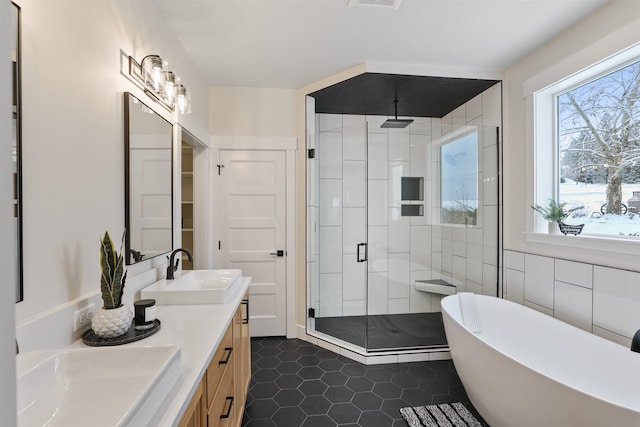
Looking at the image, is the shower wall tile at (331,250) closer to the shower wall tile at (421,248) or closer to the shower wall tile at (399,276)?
the shower wall tile at (399,276)

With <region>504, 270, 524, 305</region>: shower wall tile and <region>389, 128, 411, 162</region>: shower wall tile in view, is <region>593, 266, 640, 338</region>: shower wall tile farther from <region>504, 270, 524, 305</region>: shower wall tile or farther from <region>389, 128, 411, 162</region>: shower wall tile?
<region>389, 128, 411, 162</region>: shower wall tile

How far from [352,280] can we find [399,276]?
51cm

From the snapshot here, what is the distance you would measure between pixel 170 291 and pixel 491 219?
273 centimetres

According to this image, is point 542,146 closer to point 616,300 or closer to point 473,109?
point 473,109

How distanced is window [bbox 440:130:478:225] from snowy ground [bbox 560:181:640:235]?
2.73 feet

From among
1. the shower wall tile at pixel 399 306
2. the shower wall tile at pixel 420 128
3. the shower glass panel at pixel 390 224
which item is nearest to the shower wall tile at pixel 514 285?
the shower glass panel at pixel 390 224

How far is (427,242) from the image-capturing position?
334 cm

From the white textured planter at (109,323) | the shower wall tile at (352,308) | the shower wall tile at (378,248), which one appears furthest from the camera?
the shower wall tile at (352,308)

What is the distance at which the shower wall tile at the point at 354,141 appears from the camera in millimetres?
3283

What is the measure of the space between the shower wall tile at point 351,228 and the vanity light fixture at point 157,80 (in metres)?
1.99

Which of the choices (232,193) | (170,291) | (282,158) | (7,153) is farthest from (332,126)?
(7,153)

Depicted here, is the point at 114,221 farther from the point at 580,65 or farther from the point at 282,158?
the point at 580,65

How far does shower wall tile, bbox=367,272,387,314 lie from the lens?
323 centimetres

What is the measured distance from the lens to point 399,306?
131 inches
